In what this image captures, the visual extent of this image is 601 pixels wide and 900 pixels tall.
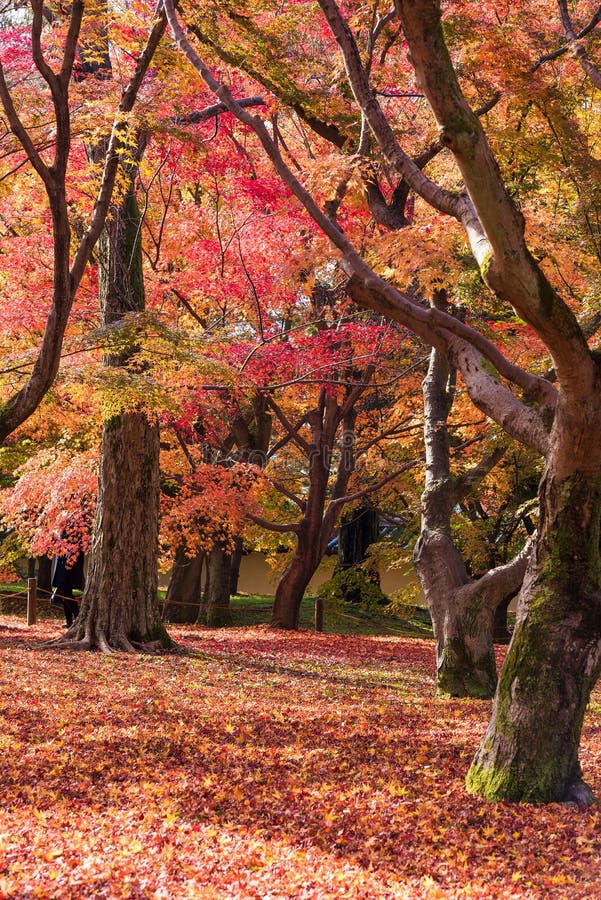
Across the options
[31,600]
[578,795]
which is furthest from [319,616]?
[578,795]

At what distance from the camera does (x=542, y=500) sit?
4.71 meters

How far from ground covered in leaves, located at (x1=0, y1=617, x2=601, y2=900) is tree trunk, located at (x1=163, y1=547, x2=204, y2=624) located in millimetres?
9821

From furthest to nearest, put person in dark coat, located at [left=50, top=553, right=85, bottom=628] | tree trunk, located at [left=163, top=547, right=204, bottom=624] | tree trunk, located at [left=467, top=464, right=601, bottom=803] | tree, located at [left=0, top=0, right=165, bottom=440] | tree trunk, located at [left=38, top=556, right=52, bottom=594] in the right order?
tree trunk, located at [left=38, top=556, right=52, bottom=594], tree trunk, located at [left=163, top=547, right=204, bottom=624], person in dark coat, located at [left=50, top=553, right=85, bottom=628], tree, located at [left=0, top=0, right=165, bottom=440], tree trunk, located at [left=467, top=464, right=601, bottom=803]

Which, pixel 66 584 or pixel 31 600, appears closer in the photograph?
pixel 66 584

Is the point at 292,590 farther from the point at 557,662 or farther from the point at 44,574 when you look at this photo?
the point at 557,662

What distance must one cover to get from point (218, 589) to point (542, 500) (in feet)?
43.0

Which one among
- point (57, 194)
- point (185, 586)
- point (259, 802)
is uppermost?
point (57, 194)

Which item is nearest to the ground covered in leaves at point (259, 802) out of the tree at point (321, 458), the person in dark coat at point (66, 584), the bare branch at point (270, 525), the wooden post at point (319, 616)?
the person in dark coat at point (66, 584)

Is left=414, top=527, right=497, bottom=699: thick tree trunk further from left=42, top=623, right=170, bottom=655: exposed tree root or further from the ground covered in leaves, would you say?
left=42, top=623, right=170, bottom=655: exposed tree root

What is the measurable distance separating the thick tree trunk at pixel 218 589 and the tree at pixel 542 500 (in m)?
12.4

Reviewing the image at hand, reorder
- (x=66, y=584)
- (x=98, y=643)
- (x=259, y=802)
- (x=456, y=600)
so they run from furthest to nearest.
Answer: (x=66, y=584)
(x=98, y=643)
(x=456, y=600)
(x=259, y=802)

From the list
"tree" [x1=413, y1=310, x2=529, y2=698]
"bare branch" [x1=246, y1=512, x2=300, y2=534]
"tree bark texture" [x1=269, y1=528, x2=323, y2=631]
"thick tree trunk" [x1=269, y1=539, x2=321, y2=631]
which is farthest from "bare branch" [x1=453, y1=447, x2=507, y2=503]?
"thick tree trunk" [x1=269, y1=539, x2=321, y2=631]

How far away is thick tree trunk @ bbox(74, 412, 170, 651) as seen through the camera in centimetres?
1038

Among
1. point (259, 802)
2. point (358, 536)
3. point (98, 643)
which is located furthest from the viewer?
point (358, 536)
